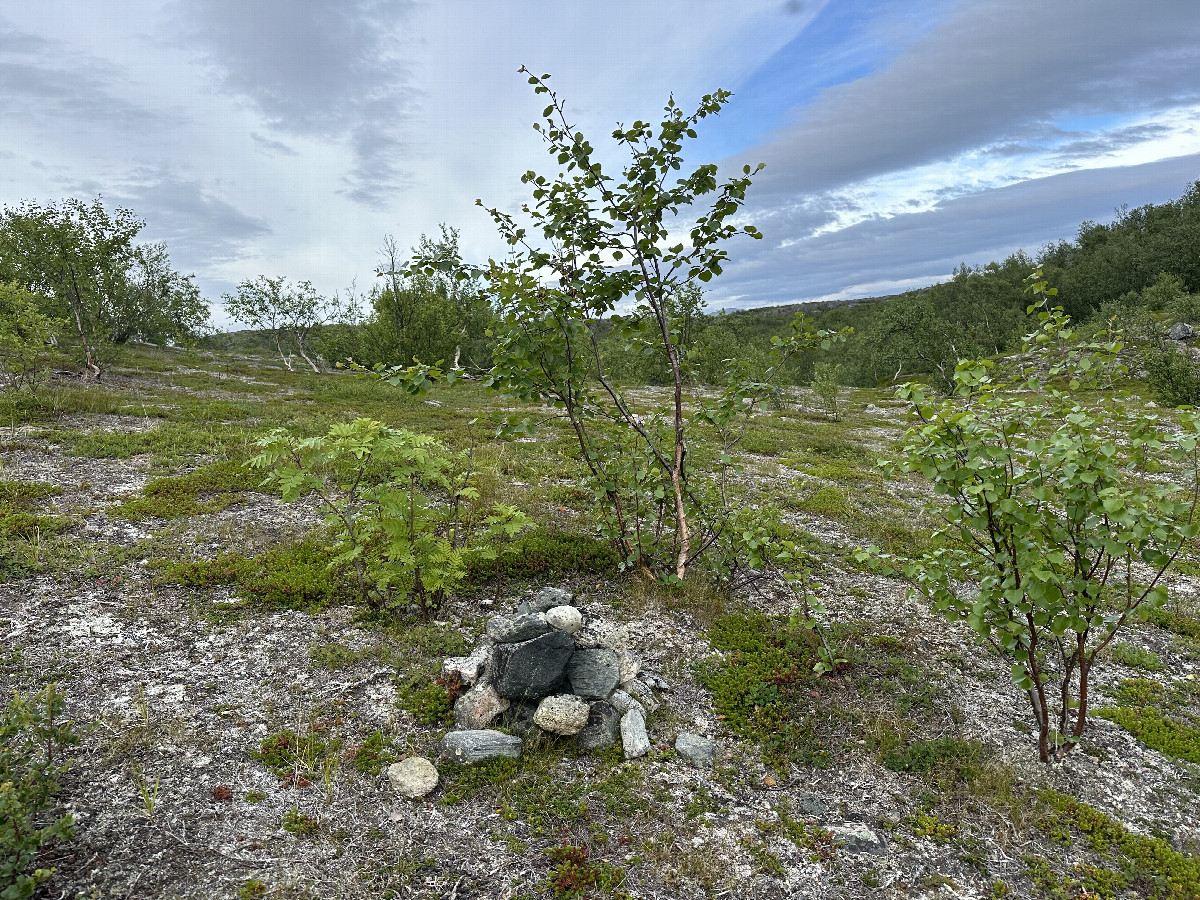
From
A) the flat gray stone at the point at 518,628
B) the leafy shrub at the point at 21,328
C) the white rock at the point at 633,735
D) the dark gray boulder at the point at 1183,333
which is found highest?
the leafy shrub at the point at 21,328

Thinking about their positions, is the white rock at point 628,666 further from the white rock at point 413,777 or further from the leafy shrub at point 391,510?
the white rock at point 413,777

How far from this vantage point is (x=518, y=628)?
20.7ft

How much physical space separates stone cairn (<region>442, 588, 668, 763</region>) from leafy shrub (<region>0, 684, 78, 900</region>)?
2929 millimetres

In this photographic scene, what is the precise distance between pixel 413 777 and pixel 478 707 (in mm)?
897

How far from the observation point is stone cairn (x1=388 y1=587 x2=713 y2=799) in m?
5.55

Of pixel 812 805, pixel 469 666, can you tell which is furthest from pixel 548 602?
pixel 812 805

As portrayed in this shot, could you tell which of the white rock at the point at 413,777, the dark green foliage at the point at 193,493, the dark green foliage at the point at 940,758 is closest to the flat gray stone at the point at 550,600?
the white rock at the point at 413,777

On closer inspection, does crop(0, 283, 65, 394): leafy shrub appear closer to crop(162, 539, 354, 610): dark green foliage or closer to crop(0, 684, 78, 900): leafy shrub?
crop(162, 539, 354, 610): dark green foliage

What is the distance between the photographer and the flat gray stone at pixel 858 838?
4.66m

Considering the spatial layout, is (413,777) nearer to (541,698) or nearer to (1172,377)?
(541,698)

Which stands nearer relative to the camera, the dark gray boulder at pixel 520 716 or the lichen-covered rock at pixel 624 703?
the dark gray boulder at pixel 520 716

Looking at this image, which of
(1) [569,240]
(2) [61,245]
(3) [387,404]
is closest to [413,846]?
(1) [569,240]

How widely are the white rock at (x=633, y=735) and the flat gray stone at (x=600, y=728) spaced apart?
0.31ft

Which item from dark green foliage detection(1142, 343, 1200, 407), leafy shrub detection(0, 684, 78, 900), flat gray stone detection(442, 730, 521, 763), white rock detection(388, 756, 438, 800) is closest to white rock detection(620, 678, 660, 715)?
flat gray stone detection(442, 730, 521, 763)
